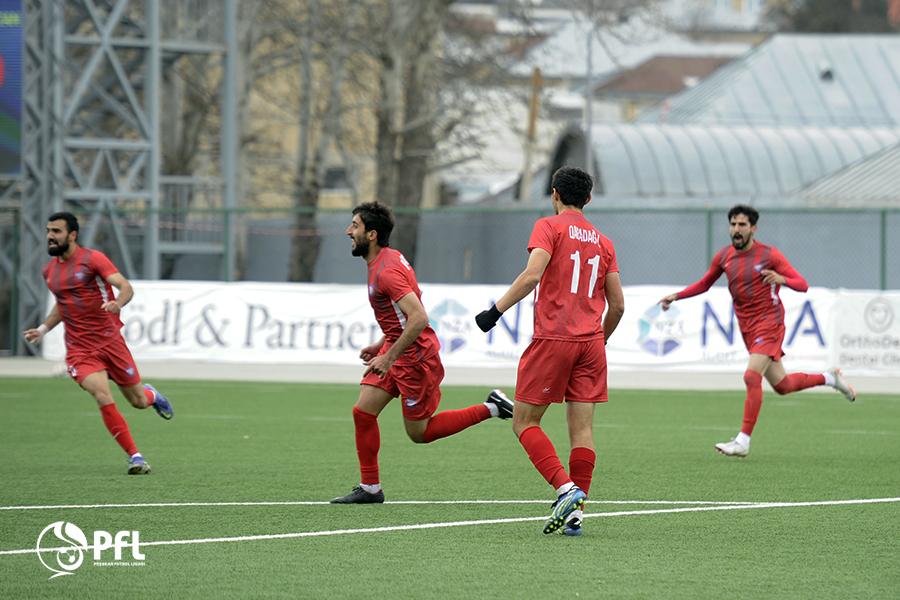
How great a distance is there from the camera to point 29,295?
2672 cm

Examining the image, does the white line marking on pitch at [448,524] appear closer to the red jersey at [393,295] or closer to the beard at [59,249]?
the red jersey at [393,295]

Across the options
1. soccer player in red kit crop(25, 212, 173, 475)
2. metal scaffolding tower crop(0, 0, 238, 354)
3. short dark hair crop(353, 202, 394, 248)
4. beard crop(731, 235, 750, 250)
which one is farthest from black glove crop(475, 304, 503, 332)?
metal scaffolding tower crop(0, 0, 238, 354)

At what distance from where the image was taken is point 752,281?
507 inches

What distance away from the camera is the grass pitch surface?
703 centimetres

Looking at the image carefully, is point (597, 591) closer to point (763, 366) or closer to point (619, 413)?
point (763, 366)

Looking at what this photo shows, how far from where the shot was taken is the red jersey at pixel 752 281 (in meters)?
12.8

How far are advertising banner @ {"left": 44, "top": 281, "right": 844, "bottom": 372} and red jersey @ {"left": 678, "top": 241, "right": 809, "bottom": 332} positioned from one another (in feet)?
29.4

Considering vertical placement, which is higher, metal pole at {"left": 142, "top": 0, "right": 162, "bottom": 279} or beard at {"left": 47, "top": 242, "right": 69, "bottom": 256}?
metal pole at {"left": 142, "top": 0, "right": 162, "bottom": 279}

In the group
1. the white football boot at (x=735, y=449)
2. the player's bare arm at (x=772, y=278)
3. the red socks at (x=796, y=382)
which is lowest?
the white football boot at (x=735, y=449)

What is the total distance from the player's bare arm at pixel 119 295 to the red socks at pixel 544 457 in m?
3.90

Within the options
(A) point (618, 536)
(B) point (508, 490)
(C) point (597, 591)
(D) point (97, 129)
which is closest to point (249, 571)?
(C) point (597, 591)

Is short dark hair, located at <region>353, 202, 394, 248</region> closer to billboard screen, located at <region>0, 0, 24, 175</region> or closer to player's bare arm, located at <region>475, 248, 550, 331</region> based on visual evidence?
player's bare arm, located at <region>475, 248, 550, 331</region>

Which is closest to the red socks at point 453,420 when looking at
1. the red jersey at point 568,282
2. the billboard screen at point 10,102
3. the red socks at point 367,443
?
the red socks at point 367,443

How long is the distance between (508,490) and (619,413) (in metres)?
7.12
